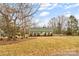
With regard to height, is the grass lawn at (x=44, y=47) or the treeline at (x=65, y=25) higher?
the treeline at (x=65, y=25)

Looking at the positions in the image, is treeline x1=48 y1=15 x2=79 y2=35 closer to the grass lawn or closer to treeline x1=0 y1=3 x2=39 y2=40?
the grass lawn

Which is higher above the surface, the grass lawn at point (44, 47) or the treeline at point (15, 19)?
the treeline at point (15, 19)

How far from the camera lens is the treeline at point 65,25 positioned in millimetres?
1718

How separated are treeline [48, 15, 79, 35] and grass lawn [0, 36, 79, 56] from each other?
47mm

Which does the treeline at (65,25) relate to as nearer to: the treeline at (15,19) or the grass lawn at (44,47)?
the grass lawn at (44,47)

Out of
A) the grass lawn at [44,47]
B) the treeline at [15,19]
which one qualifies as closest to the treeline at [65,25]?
the grass lawn at [44,47]

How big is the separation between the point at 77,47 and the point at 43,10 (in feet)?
1.27

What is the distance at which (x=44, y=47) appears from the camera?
5.65 ft

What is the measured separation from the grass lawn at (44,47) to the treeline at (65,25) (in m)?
0.05

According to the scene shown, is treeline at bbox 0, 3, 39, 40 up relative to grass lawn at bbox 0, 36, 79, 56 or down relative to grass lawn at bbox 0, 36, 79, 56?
up

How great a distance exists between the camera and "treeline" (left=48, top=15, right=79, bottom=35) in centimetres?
172

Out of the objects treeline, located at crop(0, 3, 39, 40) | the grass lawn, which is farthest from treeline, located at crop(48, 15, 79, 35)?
treeline, located at crop(0, 3, 39, 40)

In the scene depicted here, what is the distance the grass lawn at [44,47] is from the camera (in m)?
1.71

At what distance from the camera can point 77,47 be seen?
171 centimetres
